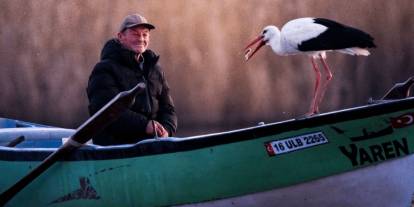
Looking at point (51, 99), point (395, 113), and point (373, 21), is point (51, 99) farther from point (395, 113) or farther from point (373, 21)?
point (395, 113)

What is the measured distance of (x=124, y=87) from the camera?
18.4 feet

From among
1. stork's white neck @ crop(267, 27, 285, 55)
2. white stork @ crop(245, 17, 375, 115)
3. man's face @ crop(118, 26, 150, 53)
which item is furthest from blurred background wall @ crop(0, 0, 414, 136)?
white stork @ crop(245, 17, 375, 115)

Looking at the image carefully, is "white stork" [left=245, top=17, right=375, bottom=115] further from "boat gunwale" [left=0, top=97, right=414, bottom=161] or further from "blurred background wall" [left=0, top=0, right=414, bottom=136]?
"blurred background wall" [left=0, top=0, right=414, bottom=136]

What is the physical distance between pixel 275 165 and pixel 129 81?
1.30 meters

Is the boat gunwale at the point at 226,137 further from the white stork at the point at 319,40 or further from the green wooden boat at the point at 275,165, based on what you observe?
the white stork at the point at 319,40

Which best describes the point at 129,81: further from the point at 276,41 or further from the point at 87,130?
the point at 276,41

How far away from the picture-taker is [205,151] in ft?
16.4

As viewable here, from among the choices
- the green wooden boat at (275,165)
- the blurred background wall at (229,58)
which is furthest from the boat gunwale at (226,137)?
the blurred background wall at (229,58)

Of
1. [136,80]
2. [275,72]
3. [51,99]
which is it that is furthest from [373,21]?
[136,80]

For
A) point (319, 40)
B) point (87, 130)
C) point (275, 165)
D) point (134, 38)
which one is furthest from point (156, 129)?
point (319, 40)

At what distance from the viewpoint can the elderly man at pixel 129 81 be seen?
5.54m

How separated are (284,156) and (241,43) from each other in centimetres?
745

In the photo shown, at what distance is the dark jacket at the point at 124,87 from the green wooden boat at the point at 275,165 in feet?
1.29

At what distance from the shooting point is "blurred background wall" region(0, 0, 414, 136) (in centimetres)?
1223
